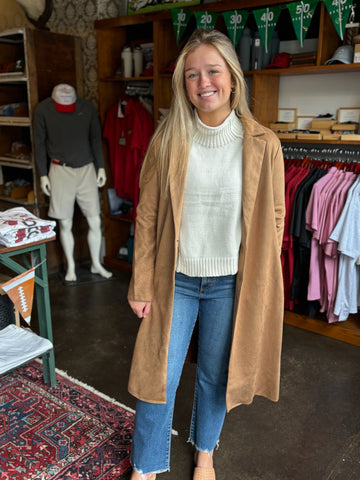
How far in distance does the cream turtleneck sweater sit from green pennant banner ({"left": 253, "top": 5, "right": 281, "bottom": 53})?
1.97 m

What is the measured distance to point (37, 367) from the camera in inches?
111

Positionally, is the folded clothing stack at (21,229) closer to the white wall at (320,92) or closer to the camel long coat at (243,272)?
the camel long coat at (243,272)

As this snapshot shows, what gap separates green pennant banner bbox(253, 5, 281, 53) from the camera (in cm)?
321

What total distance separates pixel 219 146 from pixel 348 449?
1.56 metres

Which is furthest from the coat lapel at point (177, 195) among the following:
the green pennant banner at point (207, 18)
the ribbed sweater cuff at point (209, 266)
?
the green pennant banner at point (207, 18)

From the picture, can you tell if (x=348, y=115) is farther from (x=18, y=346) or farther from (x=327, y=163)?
(x=18, y=346)

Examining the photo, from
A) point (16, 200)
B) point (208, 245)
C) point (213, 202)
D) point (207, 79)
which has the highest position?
point (207, 79)

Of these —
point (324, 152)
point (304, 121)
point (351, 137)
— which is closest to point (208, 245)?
point (351, 137)

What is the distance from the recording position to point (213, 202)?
1.60 m

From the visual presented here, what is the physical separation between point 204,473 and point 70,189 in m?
2.83

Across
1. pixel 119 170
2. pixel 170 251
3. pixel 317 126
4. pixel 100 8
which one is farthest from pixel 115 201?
pixel 170 251

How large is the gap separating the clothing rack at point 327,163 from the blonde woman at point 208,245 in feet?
5.29

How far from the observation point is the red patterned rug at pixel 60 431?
6.63 feet

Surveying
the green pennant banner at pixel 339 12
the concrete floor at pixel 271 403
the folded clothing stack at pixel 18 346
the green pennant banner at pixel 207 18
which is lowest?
the concrete floor at pixel 271 403
